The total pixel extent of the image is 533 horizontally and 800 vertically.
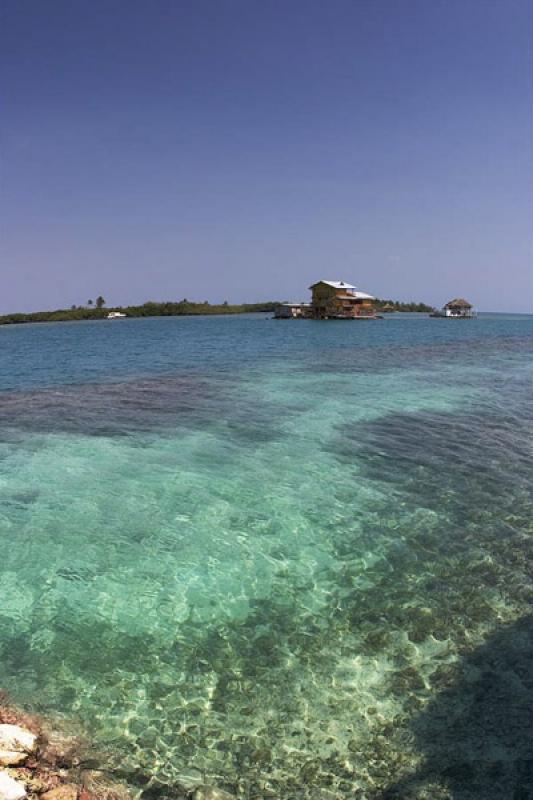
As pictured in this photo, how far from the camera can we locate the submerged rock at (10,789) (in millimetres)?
3883

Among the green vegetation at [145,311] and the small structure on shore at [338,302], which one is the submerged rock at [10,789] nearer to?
the small structure on shore at [338,302]

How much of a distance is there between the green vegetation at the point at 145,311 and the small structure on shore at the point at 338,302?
65.4 m

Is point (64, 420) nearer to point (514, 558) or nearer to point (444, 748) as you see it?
point (514, 558)

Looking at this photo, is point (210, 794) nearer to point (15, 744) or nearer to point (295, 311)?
point (15, 744)

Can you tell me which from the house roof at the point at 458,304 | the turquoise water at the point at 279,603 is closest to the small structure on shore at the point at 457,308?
the house roof at the point at 458,304

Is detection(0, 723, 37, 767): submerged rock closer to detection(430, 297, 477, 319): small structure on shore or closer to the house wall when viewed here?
the house wall

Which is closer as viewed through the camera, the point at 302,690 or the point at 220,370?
the point at 302,690

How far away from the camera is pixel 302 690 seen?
5.38 metres

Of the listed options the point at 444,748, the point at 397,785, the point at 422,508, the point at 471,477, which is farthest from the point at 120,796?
the point at 471,477

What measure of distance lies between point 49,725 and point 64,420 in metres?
13.6

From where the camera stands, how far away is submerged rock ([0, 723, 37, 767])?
4.29m

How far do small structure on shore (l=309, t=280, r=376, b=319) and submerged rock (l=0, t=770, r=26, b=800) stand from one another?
106m

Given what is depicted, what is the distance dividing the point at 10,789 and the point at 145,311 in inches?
7357

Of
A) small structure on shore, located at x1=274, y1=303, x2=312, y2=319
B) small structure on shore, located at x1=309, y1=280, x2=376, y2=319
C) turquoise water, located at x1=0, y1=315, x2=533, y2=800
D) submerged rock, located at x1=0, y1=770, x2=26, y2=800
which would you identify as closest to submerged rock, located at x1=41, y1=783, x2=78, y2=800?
submerged rock, located at x1=0, y1=770, x2=26, y2=800
